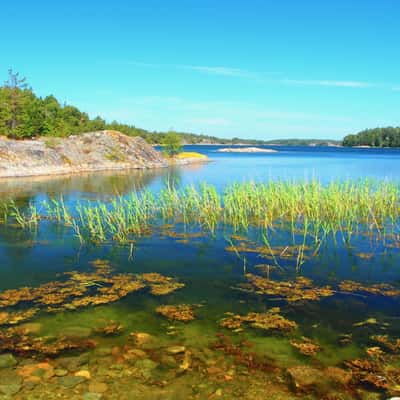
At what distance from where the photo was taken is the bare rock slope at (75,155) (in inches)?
1232

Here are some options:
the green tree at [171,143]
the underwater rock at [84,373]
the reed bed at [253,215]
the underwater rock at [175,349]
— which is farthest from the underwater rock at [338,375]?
the green tree at [171,143]

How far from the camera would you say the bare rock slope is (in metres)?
31.3

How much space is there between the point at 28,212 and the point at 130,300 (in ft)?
33.8

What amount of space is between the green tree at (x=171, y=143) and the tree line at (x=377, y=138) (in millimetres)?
132415

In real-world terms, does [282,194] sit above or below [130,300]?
above

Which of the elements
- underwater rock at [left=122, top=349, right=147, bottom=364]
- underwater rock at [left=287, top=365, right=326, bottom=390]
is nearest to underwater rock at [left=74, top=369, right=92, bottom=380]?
underwater rock at [left=122, top=349, right=147, bottom=364]

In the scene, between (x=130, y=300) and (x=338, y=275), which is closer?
(x=130, y=300)

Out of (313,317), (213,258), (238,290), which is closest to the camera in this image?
(313,317)

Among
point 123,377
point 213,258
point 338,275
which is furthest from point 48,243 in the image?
point 338,275

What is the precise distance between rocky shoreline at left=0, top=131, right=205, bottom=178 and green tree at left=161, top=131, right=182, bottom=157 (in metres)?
3.25

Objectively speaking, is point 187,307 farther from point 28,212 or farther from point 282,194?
point 28,212

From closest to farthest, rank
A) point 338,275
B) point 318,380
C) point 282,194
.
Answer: point 318,380 → point 338,275 → point 282,194

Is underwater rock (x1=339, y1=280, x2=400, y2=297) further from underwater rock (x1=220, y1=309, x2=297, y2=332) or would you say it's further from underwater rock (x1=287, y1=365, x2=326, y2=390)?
underwater rock (x1=287, y1=365, x2=326, y2=390)

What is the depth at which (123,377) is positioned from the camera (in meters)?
4.50
